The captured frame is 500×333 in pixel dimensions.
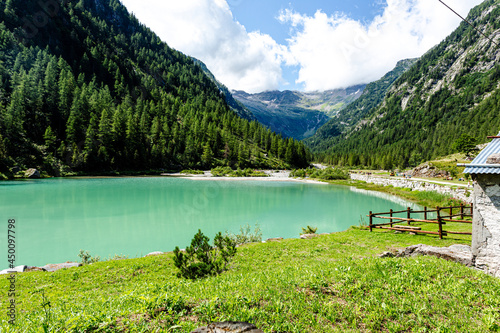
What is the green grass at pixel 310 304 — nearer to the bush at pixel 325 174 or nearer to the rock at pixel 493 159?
the rock at pixel 493 159

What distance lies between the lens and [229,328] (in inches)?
149

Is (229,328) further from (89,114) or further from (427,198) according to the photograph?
(89,114)

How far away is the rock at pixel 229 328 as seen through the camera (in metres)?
3.72

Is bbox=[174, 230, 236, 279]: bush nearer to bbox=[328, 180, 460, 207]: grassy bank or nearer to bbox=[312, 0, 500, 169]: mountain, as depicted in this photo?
bbox=[328, 180, 460, 207]: grassy bank

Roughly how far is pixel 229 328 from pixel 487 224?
10.1 meters

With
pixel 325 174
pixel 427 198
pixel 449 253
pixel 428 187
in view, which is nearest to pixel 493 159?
pixel 449 253

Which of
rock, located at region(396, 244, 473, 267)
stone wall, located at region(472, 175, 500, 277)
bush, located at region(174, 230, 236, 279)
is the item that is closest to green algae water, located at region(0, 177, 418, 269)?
bush, located at region(174, 230, 236, 279)

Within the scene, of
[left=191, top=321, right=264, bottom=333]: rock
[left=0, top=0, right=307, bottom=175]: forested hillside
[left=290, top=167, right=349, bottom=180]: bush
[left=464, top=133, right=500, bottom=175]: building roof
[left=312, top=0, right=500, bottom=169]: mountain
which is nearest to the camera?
[left=191, top=321, right=264, bottom=333]: rock

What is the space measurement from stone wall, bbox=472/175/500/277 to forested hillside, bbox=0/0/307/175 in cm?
8766

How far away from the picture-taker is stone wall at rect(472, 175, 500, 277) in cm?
805

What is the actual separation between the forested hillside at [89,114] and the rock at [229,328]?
83117 millimetres

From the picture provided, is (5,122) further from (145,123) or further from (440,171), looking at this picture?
(440,171)

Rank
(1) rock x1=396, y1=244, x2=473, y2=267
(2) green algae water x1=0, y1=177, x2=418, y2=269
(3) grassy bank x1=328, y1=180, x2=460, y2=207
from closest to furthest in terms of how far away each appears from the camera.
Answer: (1) rock x1=396, y1=244, x2=473, y2=267 < (2) green algae water x1=0, y1=177, x2=418, y2=269 < (3) grassy bank x1=328, y1=180, x2=460, y2=207

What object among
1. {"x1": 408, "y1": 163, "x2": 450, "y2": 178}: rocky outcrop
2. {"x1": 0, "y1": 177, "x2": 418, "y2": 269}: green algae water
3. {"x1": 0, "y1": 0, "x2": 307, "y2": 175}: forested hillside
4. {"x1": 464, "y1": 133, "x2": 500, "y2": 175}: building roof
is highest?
{"x1": 0, "y1": 0, "x2": 307, "y2": 175}: forested hillside
